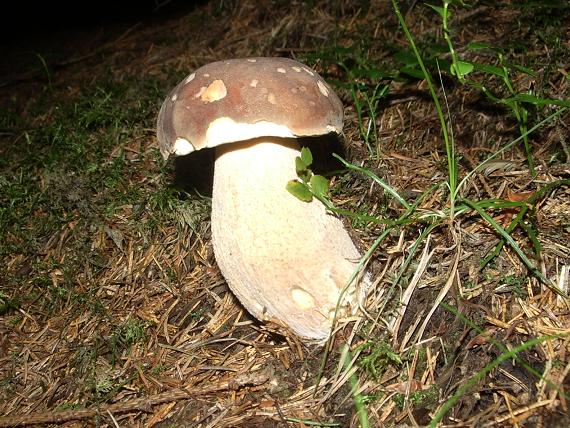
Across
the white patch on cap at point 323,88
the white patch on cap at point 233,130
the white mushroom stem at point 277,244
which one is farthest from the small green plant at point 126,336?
the white patch on cap at point 323,88

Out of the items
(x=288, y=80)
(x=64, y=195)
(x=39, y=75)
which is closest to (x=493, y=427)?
(x=288, y=80)

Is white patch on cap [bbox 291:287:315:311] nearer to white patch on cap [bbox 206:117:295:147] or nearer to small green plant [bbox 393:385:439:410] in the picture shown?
small green plant [bbox 393:385:439:410]

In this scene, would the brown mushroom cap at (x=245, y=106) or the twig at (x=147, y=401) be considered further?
the twig at (x=147, y=401)

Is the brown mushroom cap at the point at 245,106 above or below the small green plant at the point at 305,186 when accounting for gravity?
above

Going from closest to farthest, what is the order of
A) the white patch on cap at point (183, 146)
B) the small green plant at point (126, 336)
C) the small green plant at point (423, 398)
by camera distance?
the small green plant at point (423, 398), the white patch on cap at point (183, 146), the small green plant at point (126, 336)

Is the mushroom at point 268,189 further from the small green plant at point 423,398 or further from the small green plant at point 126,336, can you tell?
the small green plant at point 126,336

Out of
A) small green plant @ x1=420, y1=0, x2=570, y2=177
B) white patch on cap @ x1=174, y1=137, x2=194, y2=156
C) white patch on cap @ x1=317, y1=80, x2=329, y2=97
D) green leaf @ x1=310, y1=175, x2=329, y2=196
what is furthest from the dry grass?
white patch on cap @ x1=174, y1=137, x2=194, y2=156

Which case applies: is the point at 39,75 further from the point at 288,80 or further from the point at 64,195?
the point at 288,80

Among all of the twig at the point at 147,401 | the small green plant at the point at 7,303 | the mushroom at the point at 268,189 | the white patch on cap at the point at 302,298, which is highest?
the mushroom at the point at 268,189

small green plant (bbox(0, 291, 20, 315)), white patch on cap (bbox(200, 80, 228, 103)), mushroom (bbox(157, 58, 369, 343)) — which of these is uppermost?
white patch on cap (bbox(200, 80, 228, 103))
